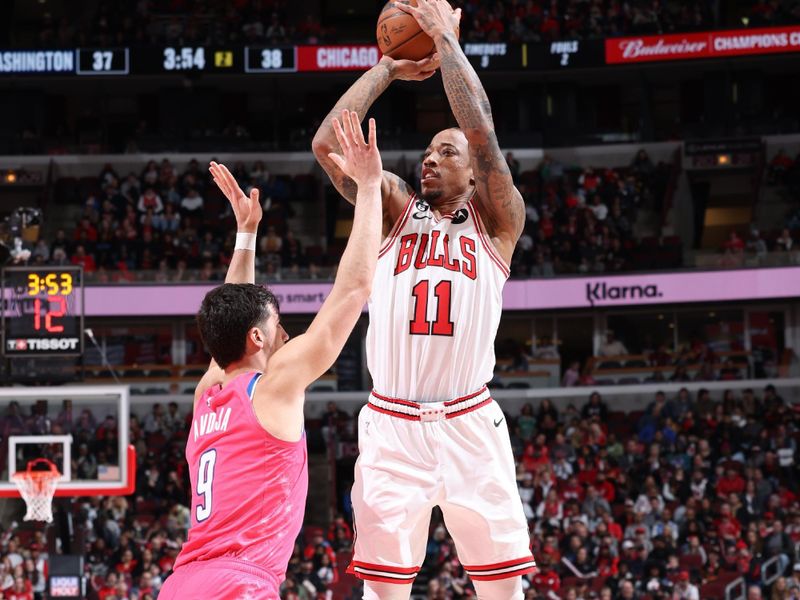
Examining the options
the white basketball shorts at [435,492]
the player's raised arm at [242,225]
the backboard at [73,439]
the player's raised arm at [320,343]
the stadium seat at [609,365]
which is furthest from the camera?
the stadium seat at [609,365]

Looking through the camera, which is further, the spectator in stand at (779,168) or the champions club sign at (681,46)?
the champions club sign at (681,46)

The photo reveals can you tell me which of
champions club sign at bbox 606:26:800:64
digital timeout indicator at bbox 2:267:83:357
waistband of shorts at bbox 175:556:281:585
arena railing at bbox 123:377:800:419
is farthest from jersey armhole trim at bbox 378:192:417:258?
champions club sign at bbox 606:26:800:64

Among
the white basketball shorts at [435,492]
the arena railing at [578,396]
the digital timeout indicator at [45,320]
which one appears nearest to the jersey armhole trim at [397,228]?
the white basketball shorts at [435,492]

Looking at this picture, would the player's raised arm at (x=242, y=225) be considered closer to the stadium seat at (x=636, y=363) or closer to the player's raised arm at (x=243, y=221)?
the player's raised arm at (x=243, y=221)

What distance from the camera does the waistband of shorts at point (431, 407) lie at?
5336 millimetres

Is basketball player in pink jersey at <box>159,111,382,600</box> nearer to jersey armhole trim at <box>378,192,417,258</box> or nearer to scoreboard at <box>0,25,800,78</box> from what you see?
jersey armhole trim at <box>378,192,417,258</box>

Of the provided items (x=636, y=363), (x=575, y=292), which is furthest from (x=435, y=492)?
(x=575, y=292)

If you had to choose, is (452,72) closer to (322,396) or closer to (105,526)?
(105,526)

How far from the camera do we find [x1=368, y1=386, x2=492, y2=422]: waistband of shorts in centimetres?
534

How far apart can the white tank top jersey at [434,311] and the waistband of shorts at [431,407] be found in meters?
0.03

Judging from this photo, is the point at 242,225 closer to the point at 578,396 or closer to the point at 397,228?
the point at 397,228

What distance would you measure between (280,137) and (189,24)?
3518 mm

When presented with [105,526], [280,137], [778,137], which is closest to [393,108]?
[280,137]

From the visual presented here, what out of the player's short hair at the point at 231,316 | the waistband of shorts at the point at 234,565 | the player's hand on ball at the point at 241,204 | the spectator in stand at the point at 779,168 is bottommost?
the waistband of shorts at the point at 234,565
